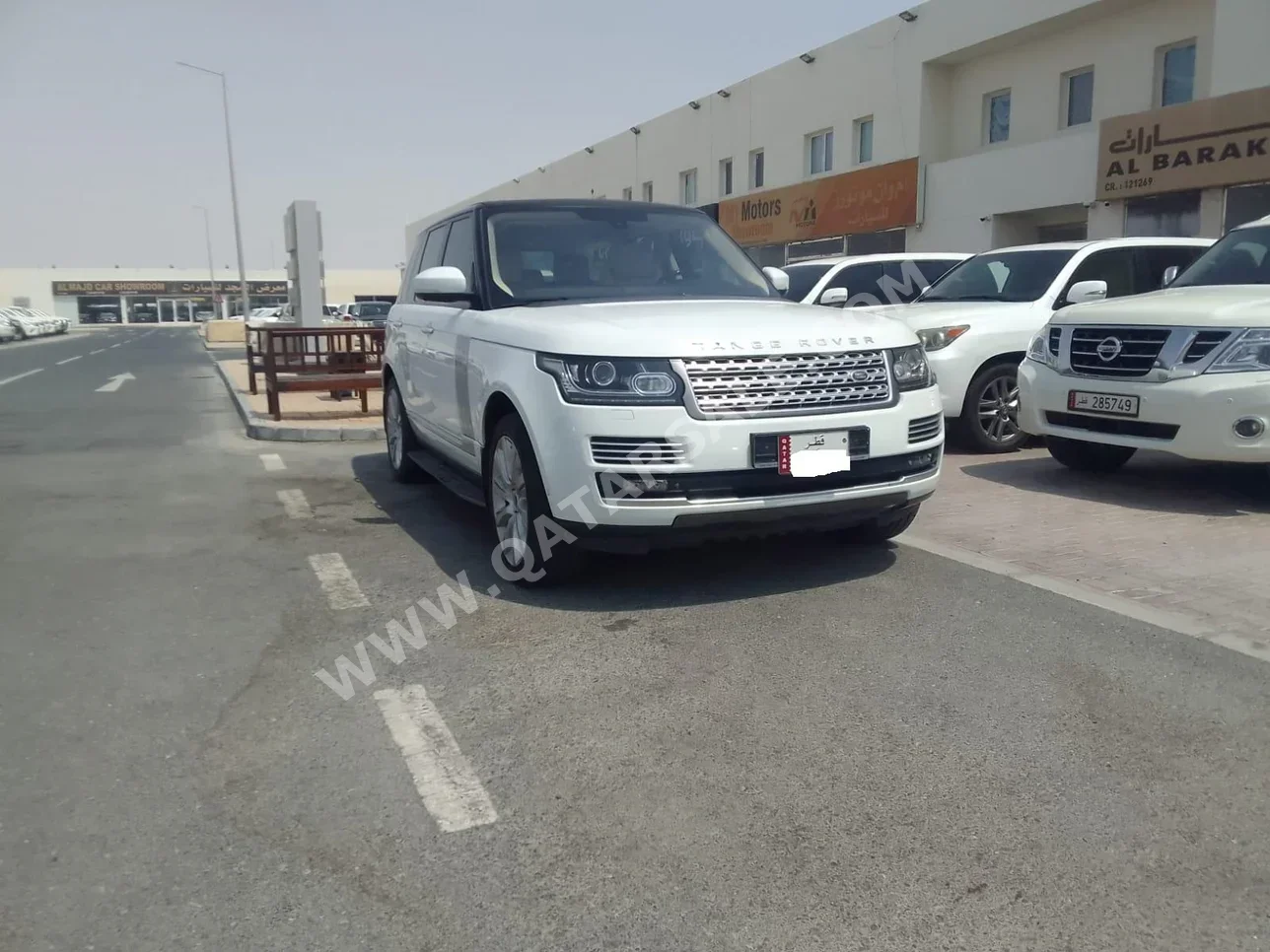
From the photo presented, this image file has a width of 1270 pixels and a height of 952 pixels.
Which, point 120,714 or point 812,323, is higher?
point 812,323

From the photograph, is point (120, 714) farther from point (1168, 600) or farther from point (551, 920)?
point (1168, 600)

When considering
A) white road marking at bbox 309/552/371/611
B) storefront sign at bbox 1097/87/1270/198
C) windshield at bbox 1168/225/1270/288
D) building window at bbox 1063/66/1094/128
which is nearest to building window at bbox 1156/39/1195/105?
storefront sign at bbox 1097/87/1270/198

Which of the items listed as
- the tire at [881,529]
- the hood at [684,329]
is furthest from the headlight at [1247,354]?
the hood at [684,329]

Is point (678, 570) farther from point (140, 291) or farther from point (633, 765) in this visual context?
point (140, 291)

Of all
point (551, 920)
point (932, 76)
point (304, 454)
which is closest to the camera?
point (551, 920)

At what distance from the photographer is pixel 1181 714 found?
3.52m

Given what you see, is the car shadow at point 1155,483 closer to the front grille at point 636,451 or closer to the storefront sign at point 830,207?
the front grille at point 636,451

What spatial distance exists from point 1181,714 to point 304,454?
320 inches

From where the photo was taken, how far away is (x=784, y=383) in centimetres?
456

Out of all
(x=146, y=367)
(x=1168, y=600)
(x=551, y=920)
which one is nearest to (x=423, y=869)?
(x=551, y=920)

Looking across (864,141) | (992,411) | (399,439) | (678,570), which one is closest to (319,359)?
(399,439)

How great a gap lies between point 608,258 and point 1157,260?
629cm

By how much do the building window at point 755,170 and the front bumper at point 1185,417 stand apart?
22.7 meters

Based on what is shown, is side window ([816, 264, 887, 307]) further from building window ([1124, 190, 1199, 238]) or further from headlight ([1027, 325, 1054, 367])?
building window ([1124, 190, 1199, 238])
